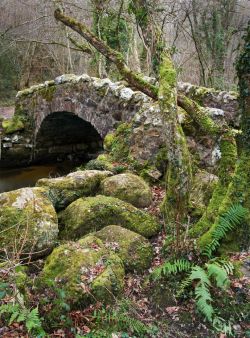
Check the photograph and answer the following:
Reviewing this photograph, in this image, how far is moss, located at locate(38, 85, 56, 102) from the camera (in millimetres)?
12852

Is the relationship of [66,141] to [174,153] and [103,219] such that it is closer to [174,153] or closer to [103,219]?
[103,219]

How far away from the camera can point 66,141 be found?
635 inches

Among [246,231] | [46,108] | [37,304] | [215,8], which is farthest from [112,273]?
[215,8]

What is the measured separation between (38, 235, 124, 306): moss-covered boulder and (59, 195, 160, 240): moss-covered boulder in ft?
2.27

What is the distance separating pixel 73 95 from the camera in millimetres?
11430

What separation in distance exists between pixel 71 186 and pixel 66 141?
10.3 meters

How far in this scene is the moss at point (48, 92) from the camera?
42.2ft

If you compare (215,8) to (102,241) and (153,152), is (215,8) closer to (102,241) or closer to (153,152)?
(153,152)

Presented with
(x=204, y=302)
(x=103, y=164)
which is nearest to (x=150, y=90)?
(x=103, y=164)

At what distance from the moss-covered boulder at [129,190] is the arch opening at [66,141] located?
8.37 meters

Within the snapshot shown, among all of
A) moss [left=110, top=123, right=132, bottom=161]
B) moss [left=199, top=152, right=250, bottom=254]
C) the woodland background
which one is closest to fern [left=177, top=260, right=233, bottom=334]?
moss [left=199, top=152, right=250, bottom=254]

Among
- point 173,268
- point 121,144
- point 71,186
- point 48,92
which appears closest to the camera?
point 173,268

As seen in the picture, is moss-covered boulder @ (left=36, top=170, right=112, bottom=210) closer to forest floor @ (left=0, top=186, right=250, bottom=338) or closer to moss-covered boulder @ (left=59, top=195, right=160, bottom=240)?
moss-covered boulder @ (left=59, top=195, right=160, bottom=240)

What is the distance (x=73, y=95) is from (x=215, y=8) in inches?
348
